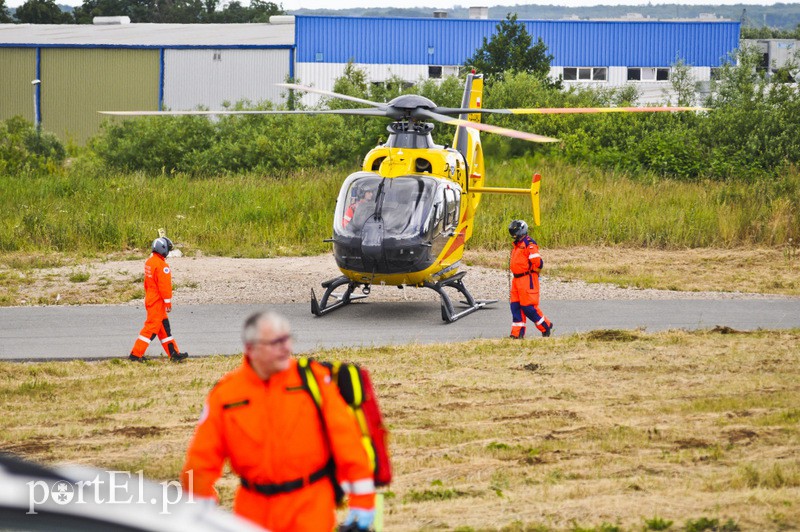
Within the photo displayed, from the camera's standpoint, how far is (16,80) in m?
51.5

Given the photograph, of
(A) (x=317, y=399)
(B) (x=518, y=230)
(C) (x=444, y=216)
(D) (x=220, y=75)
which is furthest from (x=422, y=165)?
(D) (x=220, y=75)

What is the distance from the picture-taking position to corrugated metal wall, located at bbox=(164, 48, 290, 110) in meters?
47.9

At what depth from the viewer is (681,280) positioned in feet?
70.7

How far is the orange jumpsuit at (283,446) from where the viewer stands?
5172mm

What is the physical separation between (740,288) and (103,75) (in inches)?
1442

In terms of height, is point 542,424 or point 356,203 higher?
point 356,203

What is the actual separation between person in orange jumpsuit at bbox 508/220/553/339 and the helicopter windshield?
1915 mm

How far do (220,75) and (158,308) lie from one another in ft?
116

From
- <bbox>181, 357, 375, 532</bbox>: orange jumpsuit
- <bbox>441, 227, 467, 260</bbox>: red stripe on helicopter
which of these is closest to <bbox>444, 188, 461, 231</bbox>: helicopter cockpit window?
<bbox>441, 227, 467, 260</bbox>: red stripe on helicopter

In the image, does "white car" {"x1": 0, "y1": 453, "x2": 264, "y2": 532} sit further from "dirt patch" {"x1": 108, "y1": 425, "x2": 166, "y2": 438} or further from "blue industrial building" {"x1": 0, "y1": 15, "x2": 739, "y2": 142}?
"blue industrial building" {"x1": 0, "y1": 15, "x2": 739, "y2": 142}

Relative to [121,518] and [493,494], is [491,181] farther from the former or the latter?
[121,518]

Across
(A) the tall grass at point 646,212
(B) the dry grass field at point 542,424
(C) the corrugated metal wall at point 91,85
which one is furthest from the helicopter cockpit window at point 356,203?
(C) the corrugated metal wall at point 91,85

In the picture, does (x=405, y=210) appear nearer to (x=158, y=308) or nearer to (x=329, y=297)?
(x=329, y=297)

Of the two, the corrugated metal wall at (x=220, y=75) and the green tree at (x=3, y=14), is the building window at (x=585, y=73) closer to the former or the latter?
the corrugated metal wall at (x=220, y=75)
